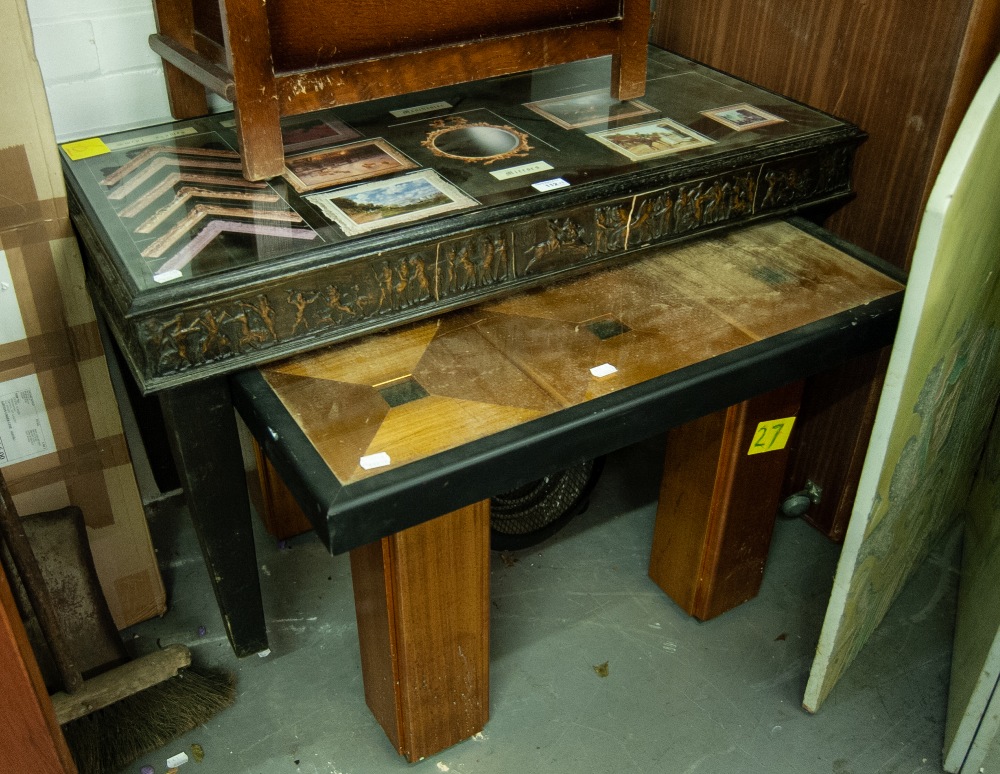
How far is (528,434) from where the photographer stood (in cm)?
137

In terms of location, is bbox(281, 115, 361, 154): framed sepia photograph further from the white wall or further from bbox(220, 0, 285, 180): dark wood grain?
the white wall

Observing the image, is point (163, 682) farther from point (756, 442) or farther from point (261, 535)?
point (756, 442)

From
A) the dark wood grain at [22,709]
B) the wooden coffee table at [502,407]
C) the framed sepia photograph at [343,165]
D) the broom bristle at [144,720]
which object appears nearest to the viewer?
the dark wood grain at [22,709]

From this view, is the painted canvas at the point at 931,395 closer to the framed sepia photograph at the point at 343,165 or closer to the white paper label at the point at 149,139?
the framed sepia photograph at the point at 343,165

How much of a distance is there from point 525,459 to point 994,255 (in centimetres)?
88

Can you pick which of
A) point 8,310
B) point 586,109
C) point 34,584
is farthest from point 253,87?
point 34,584

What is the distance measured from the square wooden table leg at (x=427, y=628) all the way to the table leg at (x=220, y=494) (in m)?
0.20

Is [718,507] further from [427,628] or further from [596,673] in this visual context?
[427,628]

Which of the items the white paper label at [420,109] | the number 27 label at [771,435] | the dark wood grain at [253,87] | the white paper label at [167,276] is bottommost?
the number 27 label at [771,435]

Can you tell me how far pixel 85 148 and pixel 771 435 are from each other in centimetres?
140

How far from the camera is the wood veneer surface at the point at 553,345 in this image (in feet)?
4.59

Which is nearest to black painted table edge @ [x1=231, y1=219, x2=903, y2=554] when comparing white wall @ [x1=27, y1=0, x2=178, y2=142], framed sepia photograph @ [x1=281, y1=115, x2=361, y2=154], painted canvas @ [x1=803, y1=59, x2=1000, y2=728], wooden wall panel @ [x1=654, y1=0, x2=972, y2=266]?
painted canvas @ [x1=803, y1=59, x2=1000, y2=728]

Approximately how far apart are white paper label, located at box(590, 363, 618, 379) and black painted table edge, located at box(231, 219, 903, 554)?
0.17 feet

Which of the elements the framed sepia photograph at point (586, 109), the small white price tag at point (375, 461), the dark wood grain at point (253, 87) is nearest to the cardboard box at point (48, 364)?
the dark wood grain at point (253, 87)
